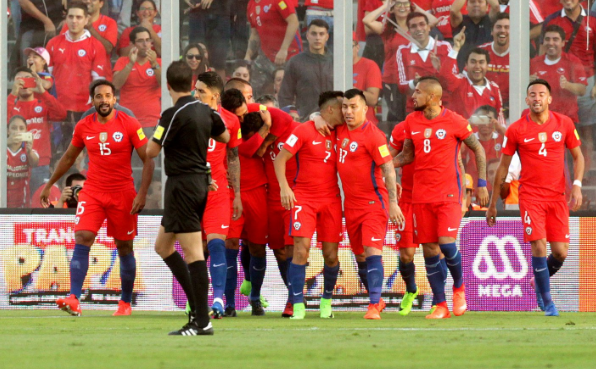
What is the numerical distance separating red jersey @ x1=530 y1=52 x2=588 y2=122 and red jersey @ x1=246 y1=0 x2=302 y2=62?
11.0 ft

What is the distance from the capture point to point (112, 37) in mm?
15352

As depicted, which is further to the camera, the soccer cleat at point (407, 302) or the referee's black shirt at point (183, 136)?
the soccer cleat at point (407, 302)

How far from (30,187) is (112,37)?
8.12 feet

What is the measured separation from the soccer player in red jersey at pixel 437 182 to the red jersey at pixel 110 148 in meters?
2.82

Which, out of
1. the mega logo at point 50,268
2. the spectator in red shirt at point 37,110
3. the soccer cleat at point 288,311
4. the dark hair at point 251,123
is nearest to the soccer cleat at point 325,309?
the soccer cleat at point 288,311

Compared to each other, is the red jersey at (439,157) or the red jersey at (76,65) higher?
the red jersey at (76,65)

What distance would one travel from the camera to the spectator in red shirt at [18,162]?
15.1 meters

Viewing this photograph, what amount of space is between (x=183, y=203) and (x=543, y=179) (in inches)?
179

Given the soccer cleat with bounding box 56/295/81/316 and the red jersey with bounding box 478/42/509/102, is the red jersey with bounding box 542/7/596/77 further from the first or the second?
the soccer cleat with bounding box 56/295/81/316

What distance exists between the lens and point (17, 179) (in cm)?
1513

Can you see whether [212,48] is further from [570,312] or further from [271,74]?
[570,312]

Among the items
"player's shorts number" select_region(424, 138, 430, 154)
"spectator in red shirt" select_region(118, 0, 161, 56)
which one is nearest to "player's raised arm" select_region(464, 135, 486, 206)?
"player's shorts number" select_region(424, 138, 430, 154)

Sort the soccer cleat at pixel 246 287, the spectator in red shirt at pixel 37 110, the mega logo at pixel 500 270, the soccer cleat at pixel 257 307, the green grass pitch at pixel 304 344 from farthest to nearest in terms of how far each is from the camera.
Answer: the spectator in red shirt at pixel 37 110 < the mega logo at pixel 500 270 < the soccer cleat at pixel 246 287 < the soccer cleat at pixel 257 307 < the green grass pitch at pixel 304 344

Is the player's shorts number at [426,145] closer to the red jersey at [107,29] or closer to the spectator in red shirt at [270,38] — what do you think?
the spectator in red shirt at [270,38]
